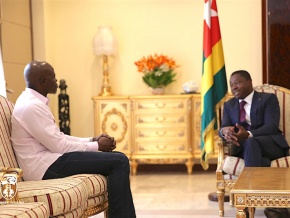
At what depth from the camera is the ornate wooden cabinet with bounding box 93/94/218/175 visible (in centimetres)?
768

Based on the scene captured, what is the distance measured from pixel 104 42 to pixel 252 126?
320cm

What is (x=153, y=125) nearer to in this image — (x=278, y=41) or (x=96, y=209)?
(x=278, y=41)

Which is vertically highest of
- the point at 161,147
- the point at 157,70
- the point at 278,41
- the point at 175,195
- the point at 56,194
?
the point at 278,41

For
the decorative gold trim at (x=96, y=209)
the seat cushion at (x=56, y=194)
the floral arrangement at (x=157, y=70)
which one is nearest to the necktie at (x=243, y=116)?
the decorative gold trim at (x=96, y=209)

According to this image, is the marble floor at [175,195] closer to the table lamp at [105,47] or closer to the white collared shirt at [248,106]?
the white collared shirt at [248,106]

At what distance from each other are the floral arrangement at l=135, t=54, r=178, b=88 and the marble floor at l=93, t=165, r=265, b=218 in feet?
4.02

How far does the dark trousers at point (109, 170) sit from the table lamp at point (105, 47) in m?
4.01

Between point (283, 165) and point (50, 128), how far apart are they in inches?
83.6

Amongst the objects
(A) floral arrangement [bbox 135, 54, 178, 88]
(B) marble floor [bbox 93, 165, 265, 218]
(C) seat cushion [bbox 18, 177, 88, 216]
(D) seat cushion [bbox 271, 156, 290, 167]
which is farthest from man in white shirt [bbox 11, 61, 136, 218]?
(A) floral arrangement [bbox 135, 54, 178, 88]

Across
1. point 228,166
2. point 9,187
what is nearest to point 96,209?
point 9,187

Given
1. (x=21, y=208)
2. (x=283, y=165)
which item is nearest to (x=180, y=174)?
(x=283, y=165)

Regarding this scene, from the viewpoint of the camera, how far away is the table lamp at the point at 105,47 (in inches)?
312

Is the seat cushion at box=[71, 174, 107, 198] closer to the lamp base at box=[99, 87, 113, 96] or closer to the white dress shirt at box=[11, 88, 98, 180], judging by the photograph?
the white dress shirt at box=[11, 88, 98, 180]

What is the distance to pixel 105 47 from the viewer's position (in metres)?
7.93
